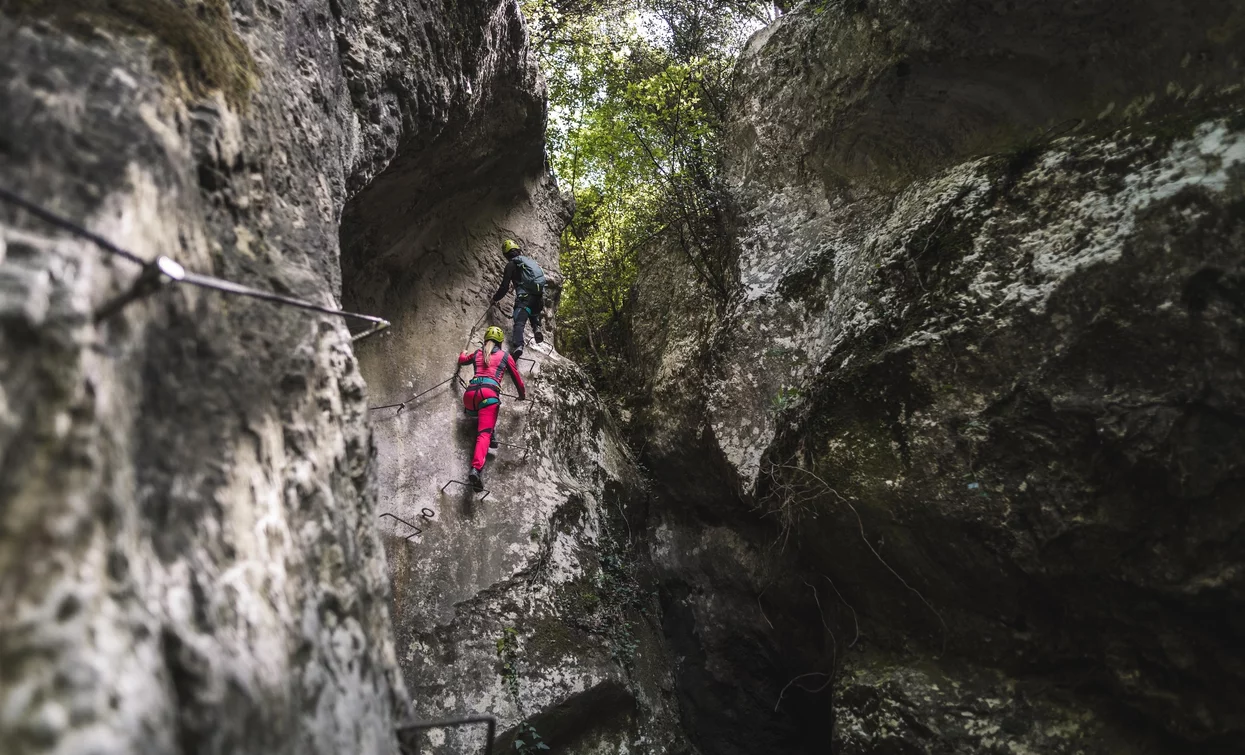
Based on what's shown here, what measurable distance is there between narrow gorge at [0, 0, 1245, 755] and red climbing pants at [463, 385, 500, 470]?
305 mm

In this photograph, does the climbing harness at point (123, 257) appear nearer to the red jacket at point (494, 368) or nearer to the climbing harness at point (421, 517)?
the climbing harness at point (421, 517)

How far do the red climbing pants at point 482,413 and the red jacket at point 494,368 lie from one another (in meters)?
0.09

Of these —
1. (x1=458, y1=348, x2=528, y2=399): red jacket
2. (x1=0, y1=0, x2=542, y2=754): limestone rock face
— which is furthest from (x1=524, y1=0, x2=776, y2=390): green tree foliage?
(x1=0, y1=0, x2=542, y2=754): limestone rock face

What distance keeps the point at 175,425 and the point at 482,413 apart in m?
5.43

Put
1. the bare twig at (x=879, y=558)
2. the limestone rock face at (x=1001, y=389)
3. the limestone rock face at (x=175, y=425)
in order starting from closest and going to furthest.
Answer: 1. the limestone rock face at (x=175, y=425)
2. the limestone rock face at (x=1001, y=389)
3. the bare twig at (x=879, y=558)

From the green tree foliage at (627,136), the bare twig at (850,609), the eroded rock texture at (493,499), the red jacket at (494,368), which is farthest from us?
the green tree foliage at (627,136)

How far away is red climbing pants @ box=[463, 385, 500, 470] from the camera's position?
748 cm

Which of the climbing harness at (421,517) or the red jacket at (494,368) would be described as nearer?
the climbing harness at (421,517)

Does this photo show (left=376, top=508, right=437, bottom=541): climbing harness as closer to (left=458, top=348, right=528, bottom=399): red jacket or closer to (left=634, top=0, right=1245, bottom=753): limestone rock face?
(left=458, top=348, right=528, bottom=399): red jacket

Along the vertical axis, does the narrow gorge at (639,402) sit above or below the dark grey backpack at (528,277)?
below

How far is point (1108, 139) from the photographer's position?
522 cm

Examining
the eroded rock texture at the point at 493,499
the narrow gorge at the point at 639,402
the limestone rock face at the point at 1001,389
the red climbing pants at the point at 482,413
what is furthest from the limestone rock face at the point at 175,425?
the limestone rock face at the point at 1001,389

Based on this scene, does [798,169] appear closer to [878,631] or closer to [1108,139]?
[1108,139]

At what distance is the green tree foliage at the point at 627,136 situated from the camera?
9414 mm
